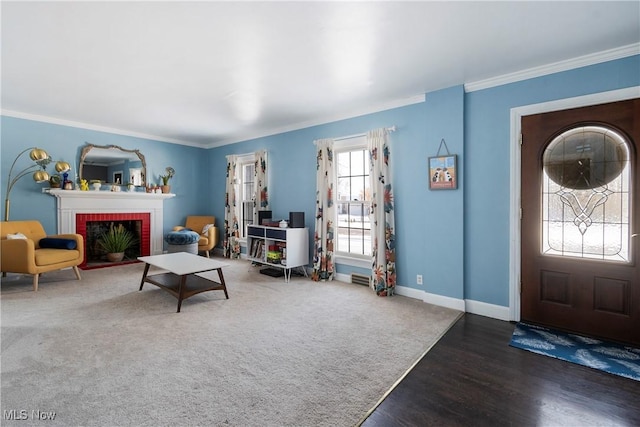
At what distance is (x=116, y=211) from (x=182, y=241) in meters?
1.35

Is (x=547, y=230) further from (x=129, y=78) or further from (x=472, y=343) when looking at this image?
→ (x=129, y=78)

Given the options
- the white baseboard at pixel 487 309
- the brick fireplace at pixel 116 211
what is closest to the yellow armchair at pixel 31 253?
the brick fireplace at pixel 116 211

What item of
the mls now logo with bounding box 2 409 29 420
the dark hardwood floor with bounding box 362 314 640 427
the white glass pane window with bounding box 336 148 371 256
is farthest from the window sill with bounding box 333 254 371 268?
the mls now logo with bounding box 2 409 29 420

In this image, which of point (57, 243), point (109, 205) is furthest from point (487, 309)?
point (109, 205)

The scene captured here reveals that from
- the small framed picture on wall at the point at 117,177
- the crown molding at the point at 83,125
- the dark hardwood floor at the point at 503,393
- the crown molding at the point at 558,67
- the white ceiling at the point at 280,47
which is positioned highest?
the crown molding at the point at 83,125

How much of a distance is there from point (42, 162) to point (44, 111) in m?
0.75

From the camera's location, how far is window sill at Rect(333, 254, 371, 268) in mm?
4316

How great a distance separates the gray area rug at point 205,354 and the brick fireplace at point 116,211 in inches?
55.9

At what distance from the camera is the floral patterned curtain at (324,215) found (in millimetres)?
4605

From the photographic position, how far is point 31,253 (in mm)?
3875

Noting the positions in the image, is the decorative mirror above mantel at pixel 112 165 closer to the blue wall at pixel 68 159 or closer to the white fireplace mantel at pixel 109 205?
the blue wall at pixel 68 159

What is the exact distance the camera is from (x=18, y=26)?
7.70 ft

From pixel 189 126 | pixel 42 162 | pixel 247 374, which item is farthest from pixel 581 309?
pixel 42 162

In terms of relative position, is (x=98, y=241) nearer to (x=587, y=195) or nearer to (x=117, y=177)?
(x=117, y=177)
